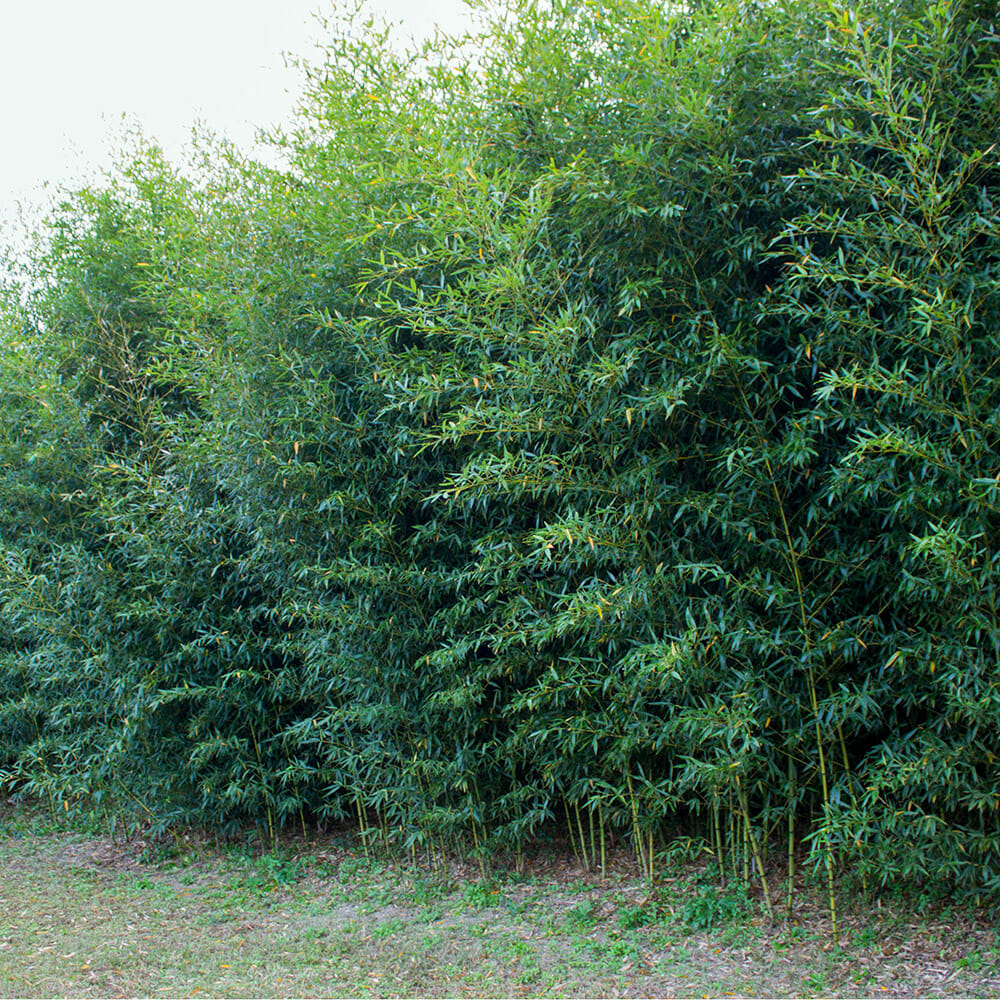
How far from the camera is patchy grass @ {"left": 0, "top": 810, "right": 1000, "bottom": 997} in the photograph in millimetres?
2807

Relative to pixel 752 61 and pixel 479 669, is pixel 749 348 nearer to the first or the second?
pixel 752 61

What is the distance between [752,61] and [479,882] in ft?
11.2

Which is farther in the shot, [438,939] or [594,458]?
[438,939]

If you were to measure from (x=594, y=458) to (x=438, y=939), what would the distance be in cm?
203

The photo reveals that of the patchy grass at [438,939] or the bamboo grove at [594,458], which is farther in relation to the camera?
the patchy grass at [438,939]

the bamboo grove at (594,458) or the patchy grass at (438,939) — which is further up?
the bamboo grove at (594,458)

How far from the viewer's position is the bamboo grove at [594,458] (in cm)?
248

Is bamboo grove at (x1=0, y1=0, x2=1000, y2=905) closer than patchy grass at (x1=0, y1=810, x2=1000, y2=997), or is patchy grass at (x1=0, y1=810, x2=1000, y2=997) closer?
bamboo grove at (x1=0, y1=0, x2=1000, y2=905)

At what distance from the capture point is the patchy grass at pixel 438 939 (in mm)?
2807

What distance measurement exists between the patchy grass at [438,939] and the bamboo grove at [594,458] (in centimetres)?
21

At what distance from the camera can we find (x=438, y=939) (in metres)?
3.35

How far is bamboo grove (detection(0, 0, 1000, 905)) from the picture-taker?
8.14 feet

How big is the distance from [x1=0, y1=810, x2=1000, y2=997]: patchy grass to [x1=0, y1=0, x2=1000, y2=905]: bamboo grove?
0.21 m

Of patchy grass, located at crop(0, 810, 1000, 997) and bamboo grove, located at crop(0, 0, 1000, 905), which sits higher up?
bamboo grove, located at crop(0, 0, 1000, 905)
